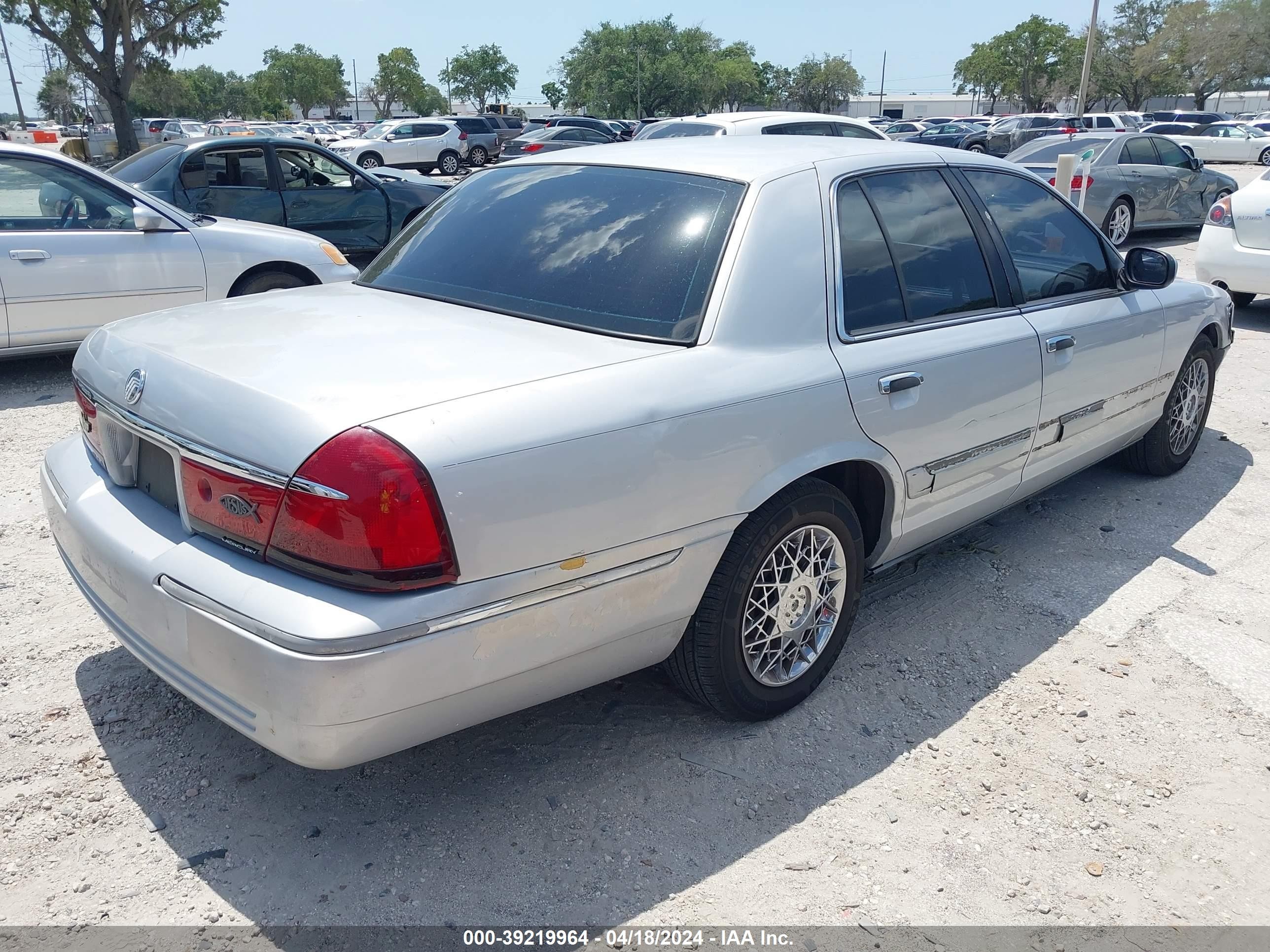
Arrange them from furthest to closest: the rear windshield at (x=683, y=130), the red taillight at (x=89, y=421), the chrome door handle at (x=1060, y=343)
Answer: the rear windshield at (x=683, y=130) → the chrome door handle at (x=1060, y=343) → the red taillight at (x=89, y=421)

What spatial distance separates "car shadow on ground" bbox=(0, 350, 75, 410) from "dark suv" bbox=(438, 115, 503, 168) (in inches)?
1054

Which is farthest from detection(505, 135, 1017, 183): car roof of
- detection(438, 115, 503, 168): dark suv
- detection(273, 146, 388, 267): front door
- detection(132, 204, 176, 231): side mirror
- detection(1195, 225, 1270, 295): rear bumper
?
detection(438, 115, 503, 168): dark suv

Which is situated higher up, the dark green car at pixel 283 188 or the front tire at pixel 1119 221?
the dark green car at pixel 283 188

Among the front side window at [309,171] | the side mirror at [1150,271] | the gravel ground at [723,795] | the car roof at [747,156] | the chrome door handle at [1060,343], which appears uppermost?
the car roof at [747,156]

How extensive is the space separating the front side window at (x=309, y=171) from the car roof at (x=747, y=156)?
658 centimetres

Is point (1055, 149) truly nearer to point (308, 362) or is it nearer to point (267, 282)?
point (267, 282)

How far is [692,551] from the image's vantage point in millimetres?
2627

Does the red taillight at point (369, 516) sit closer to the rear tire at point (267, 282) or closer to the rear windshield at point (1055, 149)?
the rear tire at point (267, 282)

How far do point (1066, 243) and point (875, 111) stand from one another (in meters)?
98.7

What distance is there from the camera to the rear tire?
6.90 m

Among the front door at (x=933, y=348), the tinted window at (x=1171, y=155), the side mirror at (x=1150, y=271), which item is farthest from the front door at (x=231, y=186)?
the tinted window at (x=1171, y=155)

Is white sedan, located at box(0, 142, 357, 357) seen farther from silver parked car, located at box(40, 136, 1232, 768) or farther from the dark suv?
the dark suv

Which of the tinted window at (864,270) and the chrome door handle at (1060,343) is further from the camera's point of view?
the chrome door handle at (1060,343)

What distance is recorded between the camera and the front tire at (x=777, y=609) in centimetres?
279
